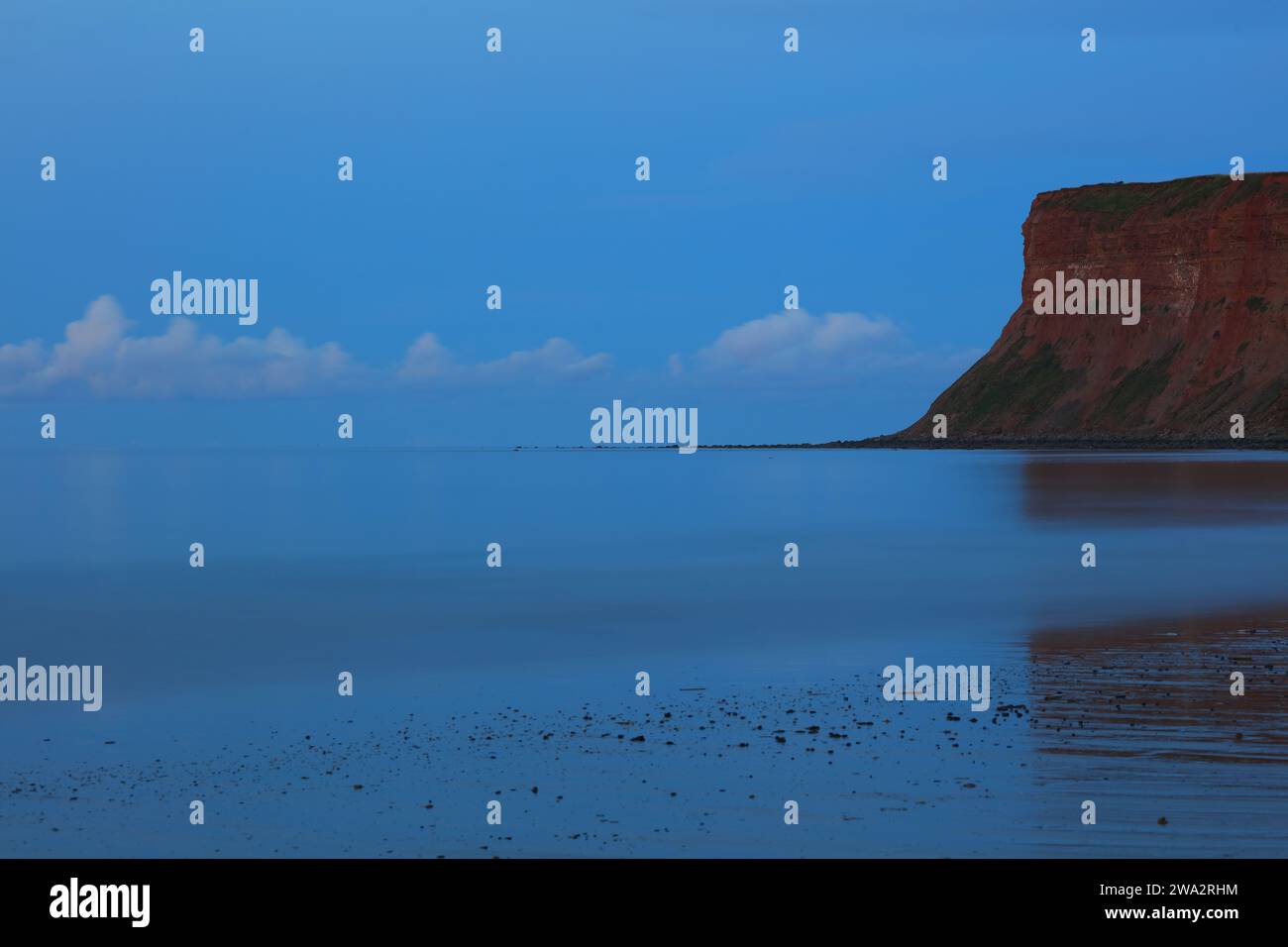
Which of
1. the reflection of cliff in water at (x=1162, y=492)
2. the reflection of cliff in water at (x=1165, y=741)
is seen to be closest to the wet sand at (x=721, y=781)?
the reflection of cliff in water at (x=1165, y=741)

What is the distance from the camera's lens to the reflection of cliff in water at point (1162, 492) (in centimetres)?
5372

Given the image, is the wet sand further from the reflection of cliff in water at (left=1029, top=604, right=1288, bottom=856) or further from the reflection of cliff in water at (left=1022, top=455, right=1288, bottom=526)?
the reflection of cliff in water at (left=1022, top=455, right=1288, bottom=526)

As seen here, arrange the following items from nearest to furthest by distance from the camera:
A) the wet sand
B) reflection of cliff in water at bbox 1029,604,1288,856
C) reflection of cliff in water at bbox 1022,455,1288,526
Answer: reflection of cliff in water at bbox 1029,604,1288,856 → the wet sand → reflection of cliff in water at bbox 1022,455,1288,526

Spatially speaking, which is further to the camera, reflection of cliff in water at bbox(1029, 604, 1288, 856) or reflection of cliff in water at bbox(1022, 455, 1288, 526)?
reflection of cliff in water at bbox(1022, 455, 1288, 526)

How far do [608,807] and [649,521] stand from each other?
159 ft

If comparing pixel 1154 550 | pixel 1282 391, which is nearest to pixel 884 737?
pixel 1154 550

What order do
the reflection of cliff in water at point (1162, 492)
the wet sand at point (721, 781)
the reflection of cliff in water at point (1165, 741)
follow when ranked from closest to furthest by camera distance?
1. the reflection of cliff in water at point (1165, 741)
2. the wet sand at point (721, 781)
3. the reflection of cliff in water at point (1162, 492)

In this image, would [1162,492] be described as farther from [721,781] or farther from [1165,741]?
[721,781]

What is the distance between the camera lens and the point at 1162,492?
7119 cm

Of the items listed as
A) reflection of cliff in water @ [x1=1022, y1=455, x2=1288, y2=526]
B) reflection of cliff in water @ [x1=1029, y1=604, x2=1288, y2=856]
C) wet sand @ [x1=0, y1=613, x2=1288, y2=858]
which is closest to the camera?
reflection of cliff in water @ [x1=1029, y1=604, x2=1288, y2=856]

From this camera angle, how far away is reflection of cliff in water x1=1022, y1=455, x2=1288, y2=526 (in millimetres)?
53719

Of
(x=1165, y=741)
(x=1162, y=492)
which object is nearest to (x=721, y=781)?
(x=1165, y=741)

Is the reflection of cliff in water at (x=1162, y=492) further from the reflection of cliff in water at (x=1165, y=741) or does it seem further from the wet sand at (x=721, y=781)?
the wet sand at (x=721, y=781)

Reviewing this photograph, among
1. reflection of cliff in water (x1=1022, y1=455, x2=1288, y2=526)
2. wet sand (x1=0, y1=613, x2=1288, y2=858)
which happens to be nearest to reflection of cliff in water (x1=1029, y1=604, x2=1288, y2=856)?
wet sand (x1=0, y1=613, x2=1288, y2=858)
